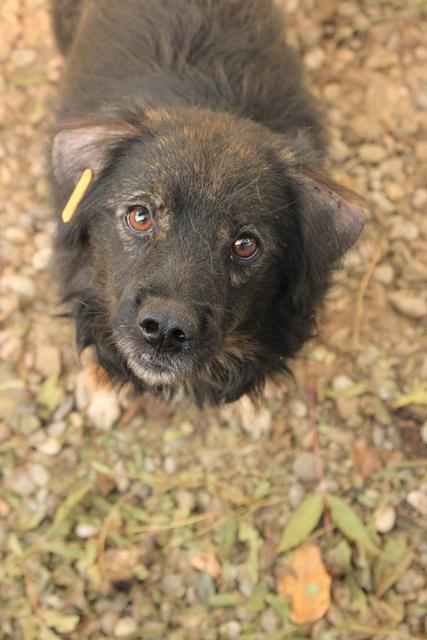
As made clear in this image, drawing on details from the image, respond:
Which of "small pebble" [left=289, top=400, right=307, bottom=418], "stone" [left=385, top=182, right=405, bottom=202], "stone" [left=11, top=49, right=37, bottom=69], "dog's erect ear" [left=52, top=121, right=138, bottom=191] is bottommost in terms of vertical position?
"small pebble" [left=289, top=400, right=307, bottom=418]

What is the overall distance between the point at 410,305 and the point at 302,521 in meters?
1.35

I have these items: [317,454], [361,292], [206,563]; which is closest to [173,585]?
[206,563]

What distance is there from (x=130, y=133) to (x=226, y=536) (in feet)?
6.46

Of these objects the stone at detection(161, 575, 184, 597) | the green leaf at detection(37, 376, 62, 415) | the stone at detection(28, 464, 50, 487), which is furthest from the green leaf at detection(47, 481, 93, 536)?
the stone at detection(161, 575, 184, 597)

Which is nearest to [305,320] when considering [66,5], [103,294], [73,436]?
[103,294]

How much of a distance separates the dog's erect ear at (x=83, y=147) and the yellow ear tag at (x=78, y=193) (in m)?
0.05

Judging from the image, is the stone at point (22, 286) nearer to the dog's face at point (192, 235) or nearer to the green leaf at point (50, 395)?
the green leaf at point (50, 395)

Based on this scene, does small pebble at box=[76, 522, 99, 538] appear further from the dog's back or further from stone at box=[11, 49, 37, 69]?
stone at box=[11, 49, 37, 69]

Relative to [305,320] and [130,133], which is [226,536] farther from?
[130,133]

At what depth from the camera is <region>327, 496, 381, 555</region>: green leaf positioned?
3.72 metres

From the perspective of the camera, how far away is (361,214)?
9.91 feet

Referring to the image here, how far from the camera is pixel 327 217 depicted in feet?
10.0

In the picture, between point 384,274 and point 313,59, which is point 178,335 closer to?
point 384,274

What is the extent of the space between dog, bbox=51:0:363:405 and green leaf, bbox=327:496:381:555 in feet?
2.42
